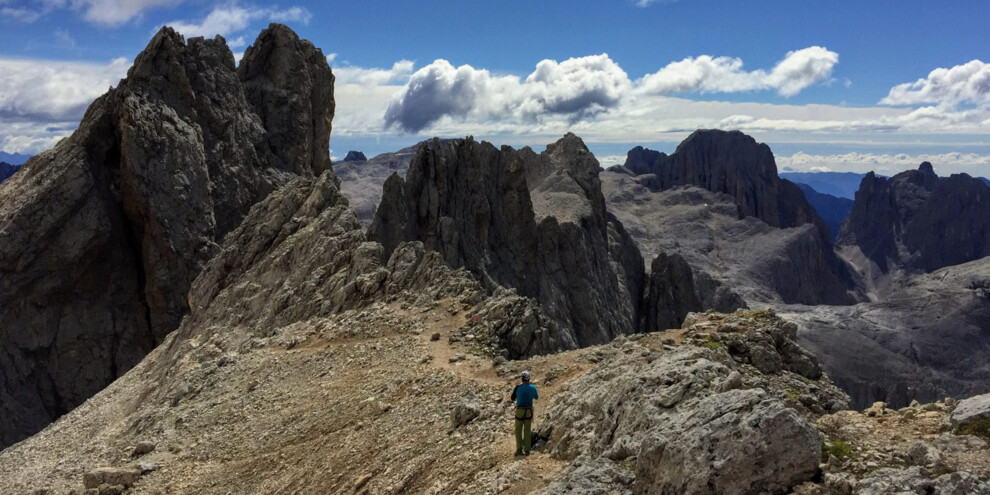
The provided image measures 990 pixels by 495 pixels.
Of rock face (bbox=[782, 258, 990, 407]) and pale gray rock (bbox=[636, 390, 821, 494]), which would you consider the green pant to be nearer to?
pale gray rock (bbox=[636, 390, 821, 494])

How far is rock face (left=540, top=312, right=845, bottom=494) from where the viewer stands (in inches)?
543

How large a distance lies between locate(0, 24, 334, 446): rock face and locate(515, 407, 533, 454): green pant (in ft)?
215

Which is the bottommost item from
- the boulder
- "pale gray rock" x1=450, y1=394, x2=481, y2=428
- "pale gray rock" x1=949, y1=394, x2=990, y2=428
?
the boulder

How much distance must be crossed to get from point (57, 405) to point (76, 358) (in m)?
4.88

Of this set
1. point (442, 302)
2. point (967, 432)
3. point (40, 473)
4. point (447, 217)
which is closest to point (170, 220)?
point (447, 217)

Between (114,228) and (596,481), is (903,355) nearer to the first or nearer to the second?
(114,228)

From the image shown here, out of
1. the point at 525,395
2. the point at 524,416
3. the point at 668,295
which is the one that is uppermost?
the point at 525,395

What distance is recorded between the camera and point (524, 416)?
2056 centimetres

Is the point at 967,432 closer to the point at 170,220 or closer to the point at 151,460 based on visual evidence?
the point at 151,460

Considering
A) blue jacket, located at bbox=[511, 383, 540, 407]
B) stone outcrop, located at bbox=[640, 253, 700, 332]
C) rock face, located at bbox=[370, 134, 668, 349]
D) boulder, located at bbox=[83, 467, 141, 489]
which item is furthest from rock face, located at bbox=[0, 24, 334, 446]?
stone outcrop, located at bbox=[640, 253, 700, 332]

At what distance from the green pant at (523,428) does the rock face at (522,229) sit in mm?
49557

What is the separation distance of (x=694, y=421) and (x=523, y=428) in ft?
22.2

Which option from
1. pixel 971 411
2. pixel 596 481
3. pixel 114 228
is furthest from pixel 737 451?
pixel 114 228

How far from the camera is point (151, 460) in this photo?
1219 inches
